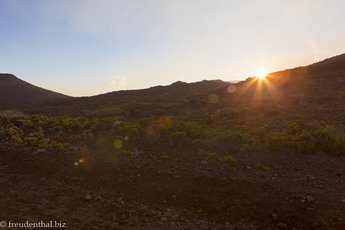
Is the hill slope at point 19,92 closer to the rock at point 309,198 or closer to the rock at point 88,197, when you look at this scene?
the rock at point 88,197

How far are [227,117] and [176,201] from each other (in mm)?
20221

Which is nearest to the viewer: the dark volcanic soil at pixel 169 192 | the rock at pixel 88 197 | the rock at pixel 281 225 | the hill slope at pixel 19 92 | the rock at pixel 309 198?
the rock at pixel 281 225

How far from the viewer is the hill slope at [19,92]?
105 metres

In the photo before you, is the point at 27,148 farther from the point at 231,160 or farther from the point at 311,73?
the point at 311,73

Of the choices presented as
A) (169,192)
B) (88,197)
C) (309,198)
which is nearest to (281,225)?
(309,198)

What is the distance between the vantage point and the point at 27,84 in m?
123

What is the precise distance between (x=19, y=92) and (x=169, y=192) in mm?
109604

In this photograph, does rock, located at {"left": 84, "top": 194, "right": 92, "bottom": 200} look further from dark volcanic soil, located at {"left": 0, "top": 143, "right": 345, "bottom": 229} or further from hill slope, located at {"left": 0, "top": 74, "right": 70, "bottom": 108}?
hill slope, located at {"left": 0, "top": 74, "right": 70, "bottom": 108}

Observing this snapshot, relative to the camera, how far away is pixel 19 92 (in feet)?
368

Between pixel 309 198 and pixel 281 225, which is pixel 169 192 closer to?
pixel 281 225

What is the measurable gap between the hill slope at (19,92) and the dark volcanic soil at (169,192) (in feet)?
301

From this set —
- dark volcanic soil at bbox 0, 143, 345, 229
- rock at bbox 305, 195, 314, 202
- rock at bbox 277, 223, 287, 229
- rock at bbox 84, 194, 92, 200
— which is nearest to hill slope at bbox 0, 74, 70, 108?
dark volcanic soil at bbox 0, 143, 345, 229

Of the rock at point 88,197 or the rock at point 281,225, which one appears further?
the rock at point 88,197

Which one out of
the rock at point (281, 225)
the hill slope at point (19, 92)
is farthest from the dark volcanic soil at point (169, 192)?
the hill slope at point (19, 92)
